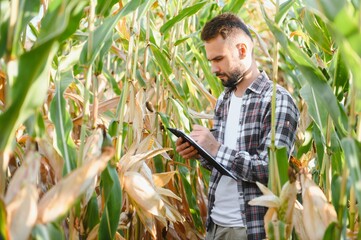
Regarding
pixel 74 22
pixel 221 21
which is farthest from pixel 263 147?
pixel 74 22

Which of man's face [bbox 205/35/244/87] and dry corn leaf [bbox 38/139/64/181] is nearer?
dry corn leaf [bbox 38/139/64/181]

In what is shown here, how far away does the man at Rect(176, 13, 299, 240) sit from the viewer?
5.42 ft

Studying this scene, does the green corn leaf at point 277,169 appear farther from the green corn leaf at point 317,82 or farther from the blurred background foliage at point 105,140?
the green corn leaf at point 317,82

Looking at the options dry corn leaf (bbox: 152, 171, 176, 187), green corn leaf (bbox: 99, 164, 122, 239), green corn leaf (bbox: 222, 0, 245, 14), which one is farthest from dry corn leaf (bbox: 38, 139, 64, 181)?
green corn leaf (bbox: 222, 0, 245, 14)

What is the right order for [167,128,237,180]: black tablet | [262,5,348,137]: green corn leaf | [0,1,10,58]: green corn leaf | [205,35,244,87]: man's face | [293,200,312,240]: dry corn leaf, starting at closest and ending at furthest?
[0,1,10,58]: green corn leaf, [262,5,348,137]: green corn leaf, [293,200,312,240]: dry corn leaf, [167,128,237,180]: black tablet, [205,35,244,87]: man's face

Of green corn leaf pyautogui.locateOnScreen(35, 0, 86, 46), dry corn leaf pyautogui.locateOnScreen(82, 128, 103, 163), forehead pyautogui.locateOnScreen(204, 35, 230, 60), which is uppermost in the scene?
green corn leaf pyautogui.locateOnScreen(35, 0, 86, 46)

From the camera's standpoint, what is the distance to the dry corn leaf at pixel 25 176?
97 cm

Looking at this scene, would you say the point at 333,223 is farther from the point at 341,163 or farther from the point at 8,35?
the point at 8,35

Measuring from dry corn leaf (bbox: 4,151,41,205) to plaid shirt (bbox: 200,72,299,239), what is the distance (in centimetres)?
76

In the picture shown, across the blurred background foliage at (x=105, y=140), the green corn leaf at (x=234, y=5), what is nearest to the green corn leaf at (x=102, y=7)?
the blurred background foliage at (x=105, y=140)

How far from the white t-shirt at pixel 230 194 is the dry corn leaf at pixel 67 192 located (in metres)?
0.80

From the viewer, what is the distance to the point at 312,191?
3.72 feet

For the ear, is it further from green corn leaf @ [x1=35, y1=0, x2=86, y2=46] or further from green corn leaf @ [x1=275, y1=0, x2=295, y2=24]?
green corn leaf @ [x1=35, y1=0, x2=86, y2=46]

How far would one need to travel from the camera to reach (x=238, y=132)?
5.81 ft
